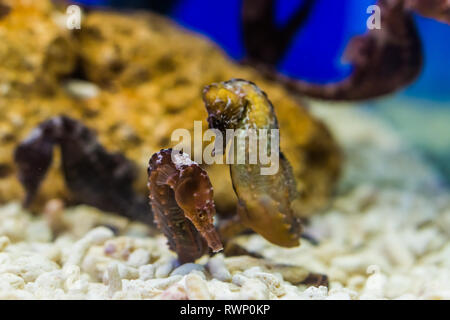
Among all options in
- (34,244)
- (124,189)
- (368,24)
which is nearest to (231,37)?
(368,24)

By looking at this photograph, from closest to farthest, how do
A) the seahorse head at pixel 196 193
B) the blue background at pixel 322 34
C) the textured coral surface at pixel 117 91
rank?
1. the seahorse head at pixel 196 193
2. the textured coral surface at pixel 117 91
3. the blue background at pixel 322 34

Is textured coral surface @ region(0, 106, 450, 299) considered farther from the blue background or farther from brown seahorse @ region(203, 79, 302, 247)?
the blue background

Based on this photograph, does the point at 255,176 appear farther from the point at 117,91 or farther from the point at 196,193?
the point at 117,91

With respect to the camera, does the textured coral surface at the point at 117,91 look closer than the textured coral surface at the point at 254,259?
No

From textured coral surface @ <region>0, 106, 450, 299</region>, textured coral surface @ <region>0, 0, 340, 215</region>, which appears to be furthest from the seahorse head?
textured coral surface @ <region>0, 0, 340, 215</region>

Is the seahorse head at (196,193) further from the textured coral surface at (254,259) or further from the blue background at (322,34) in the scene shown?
the blue background at (322,34)

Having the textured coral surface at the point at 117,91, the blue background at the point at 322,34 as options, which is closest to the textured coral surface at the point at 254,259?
the textured coral surface at the point at 117,91
